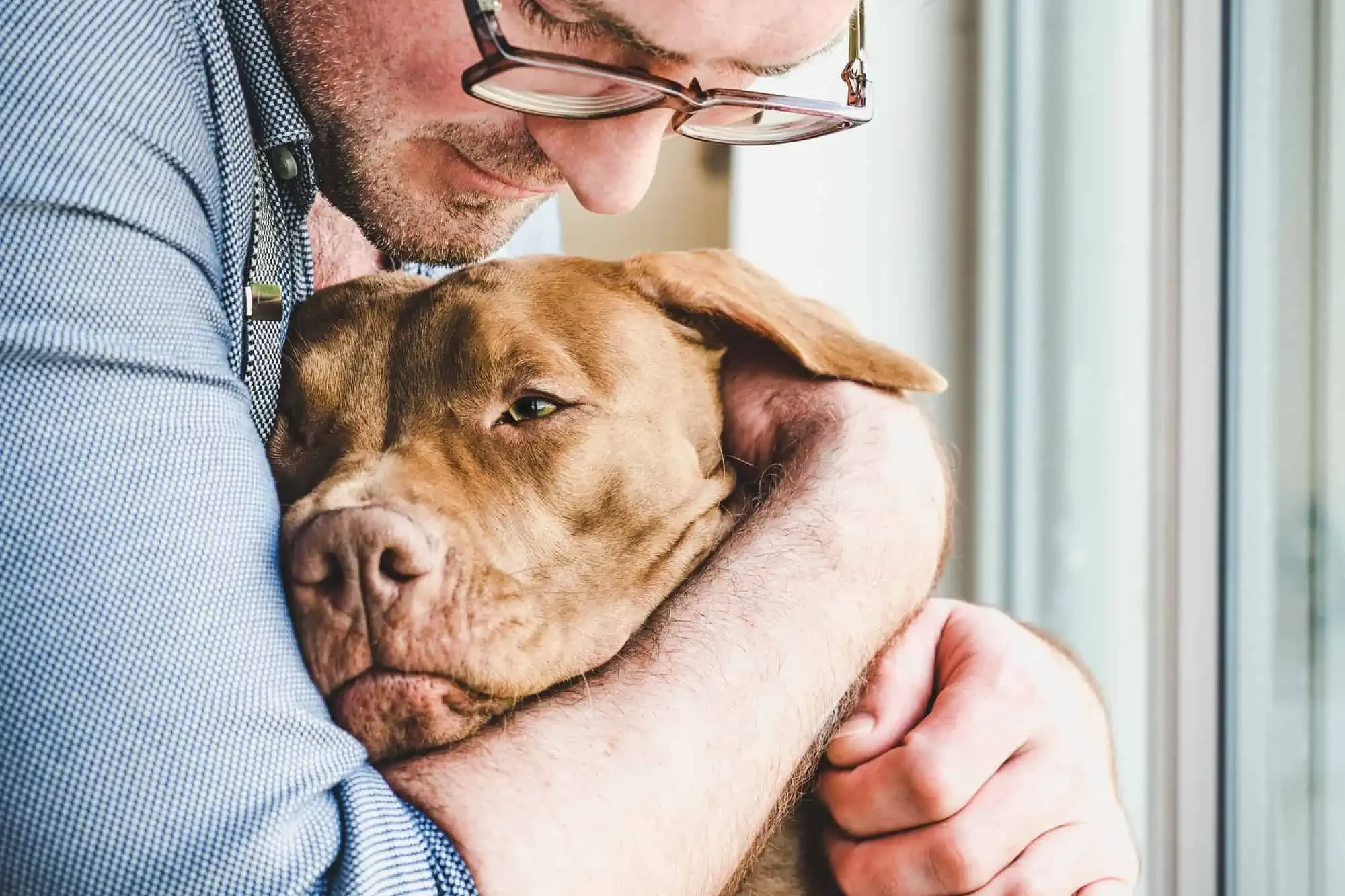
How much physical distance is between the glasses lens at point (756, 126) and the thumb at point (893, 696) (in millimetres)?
689

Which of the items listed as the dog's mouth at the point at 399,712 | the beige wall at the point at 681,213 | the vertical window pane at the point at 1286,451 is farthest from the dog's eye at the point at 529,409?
the beige wall at the point at 681,213

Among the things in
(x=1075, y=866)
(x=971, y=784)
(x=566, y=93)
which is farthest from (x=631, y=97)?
(x=1075, y=866)

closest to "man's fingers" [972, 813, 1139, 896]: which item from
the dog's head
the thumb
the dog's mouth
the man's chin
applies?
the thumb

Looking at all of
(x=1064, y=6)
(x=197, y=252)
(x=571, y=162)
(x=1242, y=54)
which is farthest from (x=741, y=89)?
(x=1064, y=6)

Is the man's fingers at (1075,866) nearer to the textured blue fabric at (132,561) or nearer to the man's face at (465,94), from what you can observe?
the textured blue fabric at (132,561)

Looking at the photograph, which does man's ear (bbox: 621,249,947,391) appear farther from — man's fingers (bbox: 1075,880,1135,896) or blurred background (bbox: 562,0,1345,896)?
man's fingers (bbox: 1075,880,1135,896)

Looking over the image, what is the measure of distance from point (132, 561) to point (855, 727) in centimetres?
82

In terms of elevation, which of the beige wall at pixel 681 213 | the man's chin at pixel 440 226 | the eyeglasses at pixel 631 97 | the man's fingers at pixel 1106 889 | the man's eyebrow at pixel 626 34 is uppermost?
the man's eyebrow at pixel 626 34

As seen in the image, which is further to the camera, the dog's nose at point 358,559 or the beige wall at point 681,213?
the beige wall at point 681,213

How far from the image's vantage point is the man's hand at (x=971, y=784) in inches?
50.2

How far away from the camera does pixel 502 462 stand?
4.46 ft

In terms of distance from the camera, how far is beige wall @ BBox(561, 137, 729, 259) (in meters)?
3.31

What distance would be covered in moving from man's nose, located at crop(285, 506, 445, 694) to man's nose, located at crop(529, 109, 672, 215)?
0.64m

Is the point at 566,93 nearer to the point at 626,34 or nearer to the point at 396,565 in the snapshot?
the point at 626,34
